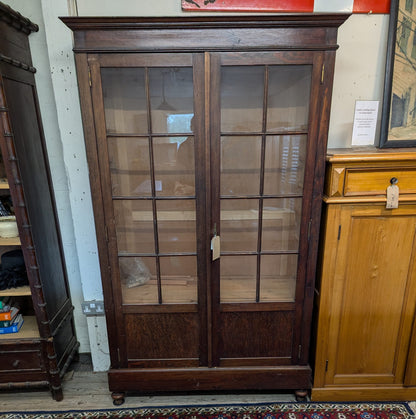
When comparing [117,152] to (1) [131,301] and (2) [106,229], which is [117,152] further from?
(1) [131,301]

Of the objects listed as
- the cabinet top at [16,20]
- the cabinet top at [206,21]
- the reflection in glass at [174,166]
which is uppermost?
the cabinet top at [16,20]

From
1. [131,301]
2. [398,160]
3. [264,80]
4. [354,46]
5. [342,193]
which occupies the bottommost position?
[131,301]

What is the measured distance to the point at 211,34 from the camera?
1202mm

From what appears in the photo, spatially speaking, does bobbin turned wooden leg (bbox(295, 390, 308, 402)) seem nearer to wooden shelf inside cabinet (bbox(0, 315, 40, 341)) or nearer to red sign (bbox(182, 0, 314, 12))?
wooden shelf inside cabinet (bbox(0, 315, 40, 341))

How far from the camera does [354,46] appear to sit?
1613mm

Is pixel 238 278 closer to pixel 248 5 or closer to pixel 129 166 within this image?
pixel 129 166

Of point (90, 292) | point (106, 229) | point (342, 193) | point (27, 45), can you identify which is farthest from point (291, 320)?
point (27, 45)

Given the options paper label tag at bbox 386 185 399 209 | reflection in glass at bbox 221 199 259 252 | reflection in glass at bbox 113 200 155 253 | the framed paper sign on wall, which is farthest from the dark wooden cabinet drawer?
the framed paper sign on wall

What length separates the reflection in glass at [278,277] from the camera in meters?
1.51

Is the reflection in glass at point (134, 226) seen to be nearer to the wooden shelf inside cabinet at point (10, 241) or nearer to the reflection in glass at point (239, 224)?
the reflection in glass at point (239, 224)

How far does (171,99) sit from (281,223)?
2.77 ft

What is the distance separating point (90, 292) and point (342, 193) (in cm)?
161

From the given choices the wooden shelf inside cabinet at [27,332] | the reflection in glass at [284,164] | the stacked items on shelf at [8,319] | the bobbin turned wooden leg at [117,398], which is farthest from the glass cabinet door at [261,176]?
the stacked items on shelf at [8,319]

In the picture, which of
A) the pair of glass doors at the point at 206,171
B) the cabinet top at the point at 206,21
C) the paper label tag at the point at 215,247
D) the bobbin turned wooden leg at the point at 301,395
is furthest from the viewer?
the bobbin turned wooden leg at the point at 301,395
